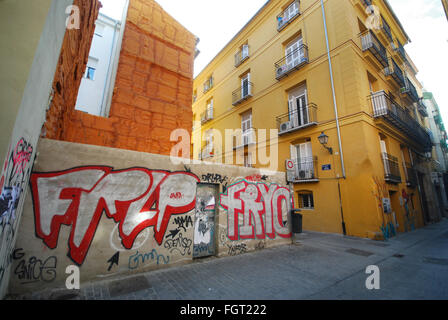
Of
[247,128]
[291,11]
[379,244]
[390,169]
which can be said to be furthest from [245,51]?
[379,244]

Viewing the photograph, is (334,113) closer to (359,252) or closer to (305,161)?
(305,161)

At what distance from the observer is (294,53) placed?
12.8 metres

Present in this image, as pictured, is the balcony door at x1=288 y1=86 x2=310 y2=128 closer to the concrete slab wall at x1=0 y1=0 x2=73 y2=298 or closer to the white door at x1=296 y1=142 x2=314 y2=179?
the white door at x1=296 y1=142 x2=314 y2=179

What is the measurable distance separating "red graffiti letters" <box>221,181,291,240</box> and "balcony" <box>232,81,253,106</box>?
9965mm

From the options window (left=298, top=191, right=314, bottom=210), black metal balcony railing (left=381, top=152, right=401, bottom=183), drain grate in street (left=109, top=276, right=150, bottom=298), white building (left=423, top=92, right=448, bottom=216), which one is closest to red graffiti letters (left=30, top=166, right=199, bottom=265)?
drain grate in street (left=109, top=276, right=150, bottom=298)

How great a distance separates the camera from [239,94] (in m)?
16.7

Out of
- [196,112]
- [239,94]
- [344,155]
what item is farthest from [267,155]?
[196,112]

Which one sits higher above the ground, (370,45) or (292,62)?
(292,62)

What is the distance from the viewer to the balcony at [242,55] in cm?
1635

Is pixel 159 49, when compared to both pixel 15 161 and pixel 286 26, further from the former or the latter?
pixel 286 26

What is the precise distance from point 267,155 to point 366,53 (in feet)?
25.9

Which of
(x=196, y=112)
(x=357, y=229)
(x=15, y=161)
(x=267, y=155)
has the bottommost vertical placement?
(x=357, y=229)

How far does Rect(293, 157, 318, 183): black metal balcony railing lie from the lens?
A: 10719mm

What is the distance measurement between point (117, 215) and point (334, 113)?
10840mm
